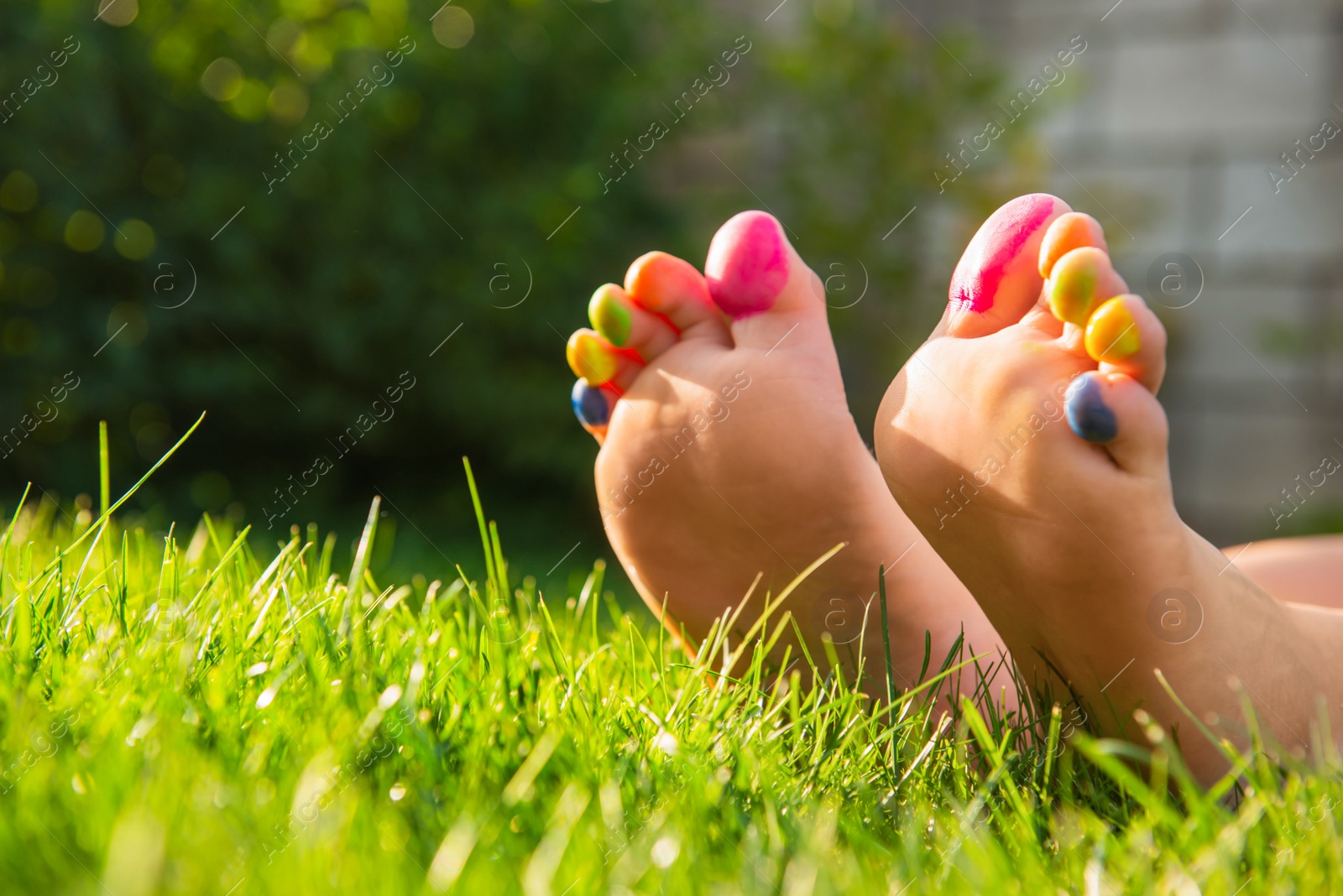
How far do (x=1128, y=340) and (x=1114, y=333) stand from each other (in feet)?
0.04

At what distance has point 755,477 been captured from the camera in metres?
1.12

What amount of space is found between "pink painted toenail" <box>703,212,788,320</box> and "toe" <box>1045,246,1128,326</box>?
1.12ft

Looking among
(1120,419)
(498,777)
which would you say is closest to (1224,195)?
(1120,419)

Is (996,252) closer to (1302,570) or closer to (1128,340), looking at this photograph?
(1128,340)

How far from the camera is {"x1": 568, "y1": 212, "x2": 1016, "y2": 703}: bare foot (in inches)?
44.1

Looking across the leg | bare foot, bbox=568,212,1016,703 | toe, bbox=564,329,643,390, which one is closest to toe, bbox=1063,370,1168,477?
bare foot, bbox=568,212,1016,703

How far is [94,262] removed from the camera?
10.2ft

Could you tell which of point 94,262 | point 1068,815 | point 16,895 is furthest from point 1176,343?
point 16,895

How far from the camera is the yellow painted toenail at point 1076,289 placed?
91 cm

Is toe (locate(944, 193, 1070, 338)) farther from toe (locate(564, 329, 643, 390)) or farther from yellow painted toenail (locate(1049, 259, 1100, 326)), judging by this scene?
toe (locate(564, 329, 643, 390))

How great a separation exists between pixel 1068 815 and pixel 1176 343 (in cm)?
390

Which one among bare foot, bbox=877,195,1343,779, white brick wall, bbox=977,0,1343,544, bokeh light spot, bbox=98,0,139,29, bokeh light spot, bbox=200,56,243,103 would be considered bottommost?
white brick wall, bbox=977,0,1343,544

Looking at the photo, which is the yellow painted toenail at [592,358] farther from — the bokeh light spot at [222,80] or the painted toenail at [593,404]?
the bokeh light spot at [222,80]

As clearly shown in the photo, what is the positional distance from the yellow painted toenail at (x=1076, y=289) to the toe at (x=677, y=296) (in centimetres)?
39
